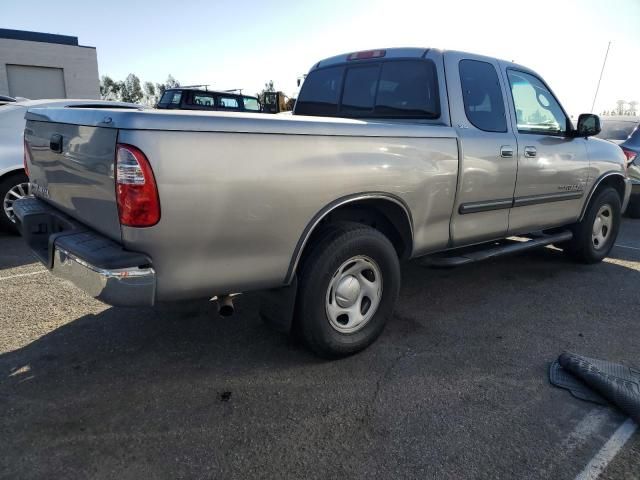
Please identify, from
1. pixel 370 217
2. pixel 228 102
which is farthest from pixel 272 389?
pixel 228 102

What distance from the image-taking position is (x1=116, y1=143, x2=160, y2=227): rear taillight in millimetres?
2117

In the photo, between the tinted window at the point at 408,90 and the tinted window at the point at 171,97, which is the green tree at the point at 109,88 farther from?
the tinted window at the point at 408,90

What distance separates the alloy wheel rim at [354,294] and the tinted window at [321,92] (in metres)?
1.74

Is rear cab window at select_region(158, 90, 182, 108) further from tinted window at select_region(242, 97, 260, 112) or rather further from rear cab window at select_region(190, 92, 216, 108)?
tinted window at select_region(242, 97, 260, 112)

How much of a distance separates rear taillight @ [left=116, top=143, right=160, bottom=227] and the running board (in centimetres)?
217

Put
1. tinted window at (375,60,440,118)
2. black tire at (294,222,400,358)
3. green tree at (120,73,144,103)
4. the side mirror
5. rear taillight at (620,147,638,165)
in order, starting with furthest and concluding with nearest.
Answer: green tree at (120,73,144,103) < rear taillight at (620,147,638,165) < the side mirror < tinted window at (375,60,440,118) < black tire at (294,222,400,358)

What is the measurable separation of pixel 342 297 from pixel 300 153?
99 cm

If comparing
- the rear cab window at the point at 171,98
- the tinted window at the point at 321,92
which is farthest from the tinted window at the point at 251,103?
the tinted window at the point at 321,92

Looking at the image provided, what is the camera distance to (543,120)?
4363 millimetres

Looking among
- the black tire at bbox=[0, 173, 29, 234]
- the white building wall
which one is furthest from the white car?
the white building wall

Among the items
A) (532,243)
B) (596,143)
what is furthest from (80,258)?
(596,143)

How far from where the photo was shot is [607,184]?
5219 millimetres

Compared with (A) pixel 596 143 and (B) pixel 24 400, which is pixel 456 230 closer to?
(A) pixel 596 143

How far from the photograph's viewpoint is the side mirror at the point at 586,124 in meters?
4.44
